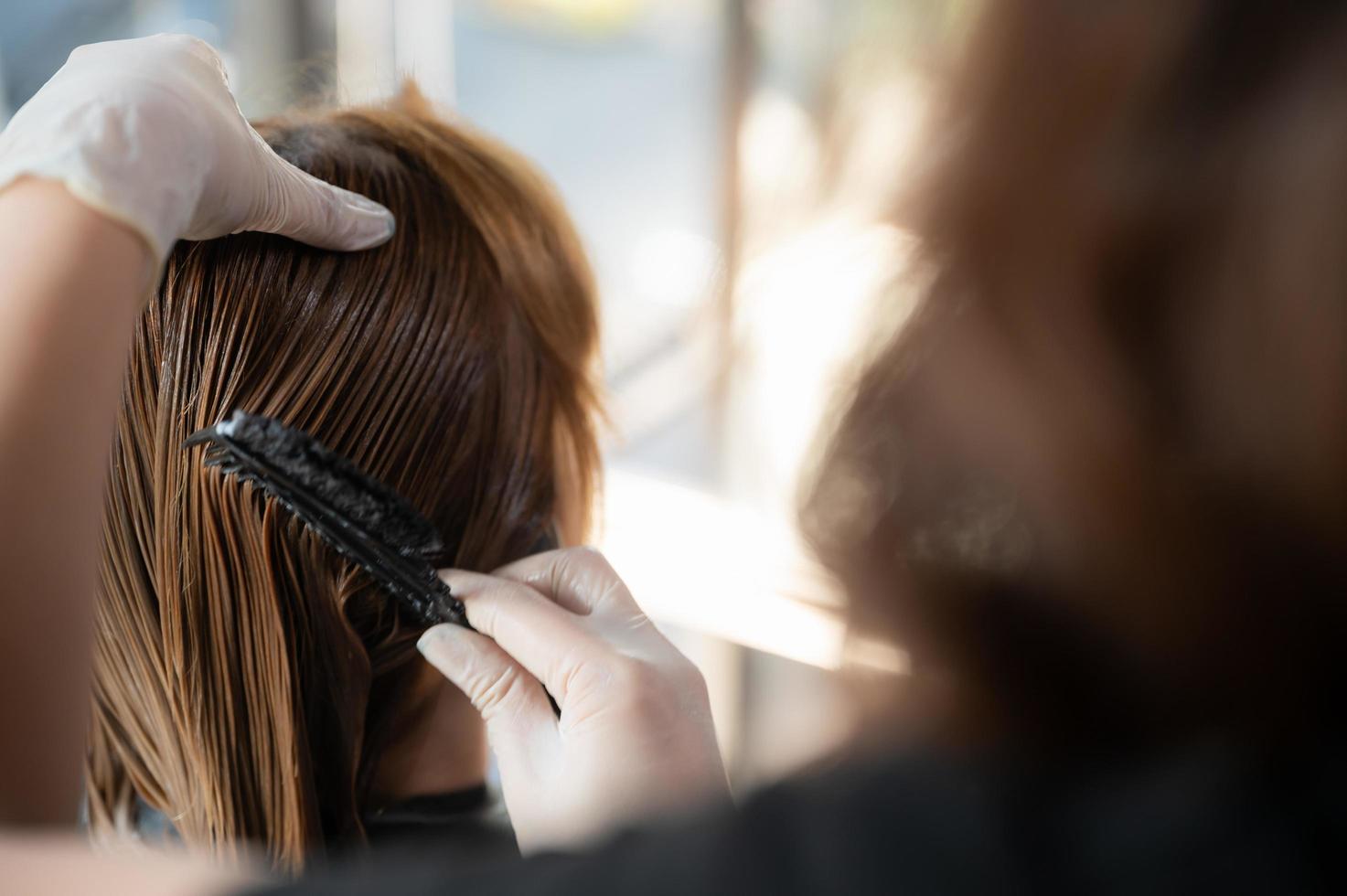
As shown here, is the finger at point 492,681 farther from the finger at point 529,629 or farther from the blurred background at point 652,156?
the blurred background at point 652,156

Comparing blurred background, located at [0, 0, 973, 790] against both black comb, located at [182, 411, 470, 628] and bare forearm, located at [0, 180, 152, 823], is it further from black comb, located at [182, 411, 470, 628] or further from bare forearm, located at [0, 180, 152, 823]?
bare forearm, located at [0, 180, 152, 823]

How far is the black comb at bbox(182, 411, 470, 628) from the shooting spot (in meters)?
0.75

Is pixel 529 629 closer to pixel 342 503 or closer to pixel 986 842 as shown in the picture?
pixel 342 503

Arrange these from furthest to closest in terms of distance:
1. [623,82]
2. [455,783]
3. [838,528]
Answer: [623,82]
[455,783]
[838,528]

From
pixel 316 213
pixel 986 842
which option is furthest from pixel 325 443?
pixel 986 842

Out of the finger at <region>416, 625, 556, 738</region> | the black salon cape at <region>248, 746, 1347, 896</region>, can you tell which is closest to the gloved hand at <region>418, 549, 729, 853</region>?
the finger at <region>416, 625, 556, 738</region>

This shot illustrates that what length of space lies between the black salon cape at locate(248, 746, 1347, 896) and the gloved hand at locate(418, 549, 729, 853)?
423 mm

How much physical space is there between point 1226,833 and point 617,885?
0.23 metres

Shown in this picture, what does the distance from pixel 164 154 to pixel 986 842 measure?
0.61 m

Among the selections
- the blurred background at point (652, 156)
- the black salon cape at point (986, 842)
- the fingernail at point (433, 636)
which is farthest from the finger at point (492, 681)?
the blurred background at point (652, 156)

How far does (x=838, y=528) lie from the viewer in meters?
0.46

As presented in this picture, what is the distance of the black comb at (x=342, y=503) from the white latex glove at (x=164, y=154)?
16 centimetres

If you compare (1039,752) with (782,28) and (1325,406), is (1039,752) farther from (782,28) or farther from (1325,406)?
(782,28)

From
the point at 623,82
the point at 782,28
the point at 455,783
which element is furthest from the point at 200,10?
the point at 455,783
